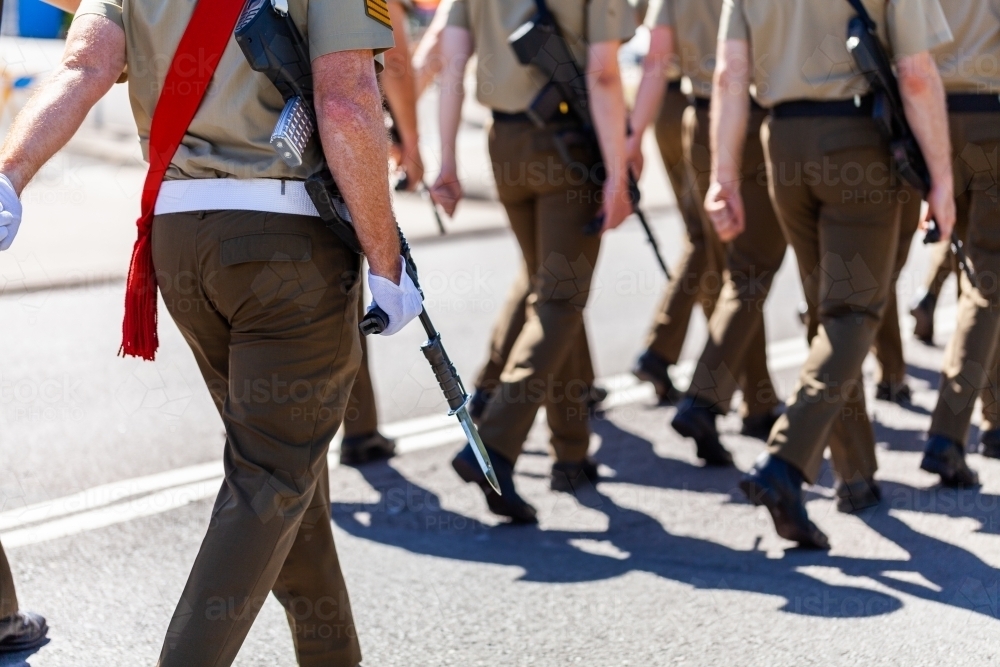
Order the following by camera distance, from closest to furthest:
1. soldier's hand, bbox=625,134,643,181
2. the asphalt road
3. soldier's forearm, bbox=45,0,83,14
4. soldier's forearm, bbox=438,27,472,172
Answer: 1. soldier's forearm, bbox=45,0,83,14
2. the asphalt road
3. soldier's forearm, bbox=438,27,472,172
4. soldier's hand, bbox=625,134,643,181

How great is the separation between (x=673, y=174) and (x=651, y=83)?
0.81 meters

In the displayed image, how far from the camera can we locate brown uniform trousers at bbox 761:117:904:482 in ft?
13.2

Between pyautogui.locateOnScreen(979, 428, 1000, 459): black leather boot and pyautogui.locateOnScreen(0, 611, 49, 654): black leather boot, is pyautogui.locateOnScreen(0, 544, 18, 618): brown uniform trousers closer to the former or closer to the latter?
pyautogui.locateOnScreen(0, 611, 49, 654): black leather boot

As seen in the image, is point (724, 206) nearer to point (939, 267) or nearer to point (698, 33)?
point (698, 33)

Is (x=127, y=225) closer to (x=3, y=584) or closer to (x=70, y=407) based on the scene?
(x=70, y=407)

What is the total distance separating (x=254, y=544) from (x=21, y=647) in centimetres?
109

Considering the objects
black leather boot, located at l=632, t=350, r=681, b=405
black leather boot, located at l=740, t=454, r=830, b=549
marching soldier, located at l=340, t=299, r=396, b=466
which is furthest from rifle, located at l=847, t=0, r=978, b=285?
marching soldier, located at l=340, t=299, r=396, b=466

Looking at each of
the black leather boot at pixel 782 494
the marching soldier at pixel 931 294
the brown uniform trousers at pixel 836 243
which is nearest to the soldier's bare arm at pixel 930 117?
the brown uniform trousers at pixel 836 243

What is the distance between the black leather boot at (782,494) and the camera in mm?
4016

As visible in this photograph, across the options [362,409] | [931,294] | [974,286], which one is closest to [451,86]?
[362,409]

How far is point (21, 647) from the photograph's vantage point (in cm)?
345

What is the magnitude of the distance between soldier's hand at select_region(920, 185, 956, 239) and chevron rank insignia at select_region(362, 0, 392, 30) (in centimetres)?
203

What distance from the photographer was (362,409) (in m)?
5.11

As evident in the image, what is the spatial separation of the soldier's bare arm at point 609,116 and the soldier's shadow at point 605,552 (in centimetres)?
106
